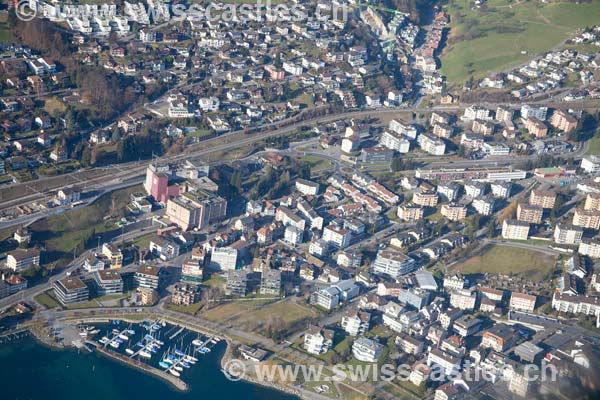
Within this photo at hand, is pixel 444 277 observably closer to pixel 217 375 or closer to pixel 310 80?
pixel 217 375

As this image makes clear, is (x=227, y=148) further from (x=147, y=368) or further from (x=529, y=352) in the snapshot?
(x=529, y=352)

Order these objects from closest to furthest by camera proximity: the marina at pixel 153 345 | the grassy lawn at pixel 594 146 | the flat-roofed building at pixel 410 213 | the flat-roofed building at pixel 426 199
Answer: the marina at pixel 153 345, the flat-roofed building at pixel 410 213, the flat-roofed building at pixel 426 199, the grassy lawn at pixel 594 146

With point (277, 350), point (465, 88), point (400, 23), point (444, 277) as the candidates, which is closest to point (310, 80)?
point (465, 88)

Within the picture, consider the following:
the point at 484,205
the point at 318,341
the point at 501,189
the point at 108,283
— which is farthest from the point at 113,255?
the point at 501,189

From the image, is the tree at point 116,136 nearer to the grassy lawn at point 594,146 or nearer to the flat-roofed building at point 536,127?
the flat-roofed building at point 536,127

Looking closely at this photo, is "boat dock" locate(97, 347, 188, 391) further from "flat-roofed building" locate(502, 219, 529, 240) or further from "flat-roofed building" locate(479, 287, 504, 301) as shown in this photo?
"flat-roofed building" locate(502, 219, 529, 240)

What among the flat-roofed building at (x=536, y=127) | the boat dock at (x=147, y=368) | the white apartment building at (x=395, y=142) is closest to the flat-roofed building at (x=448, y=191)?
the white apartment building at (x=395, y=142)
